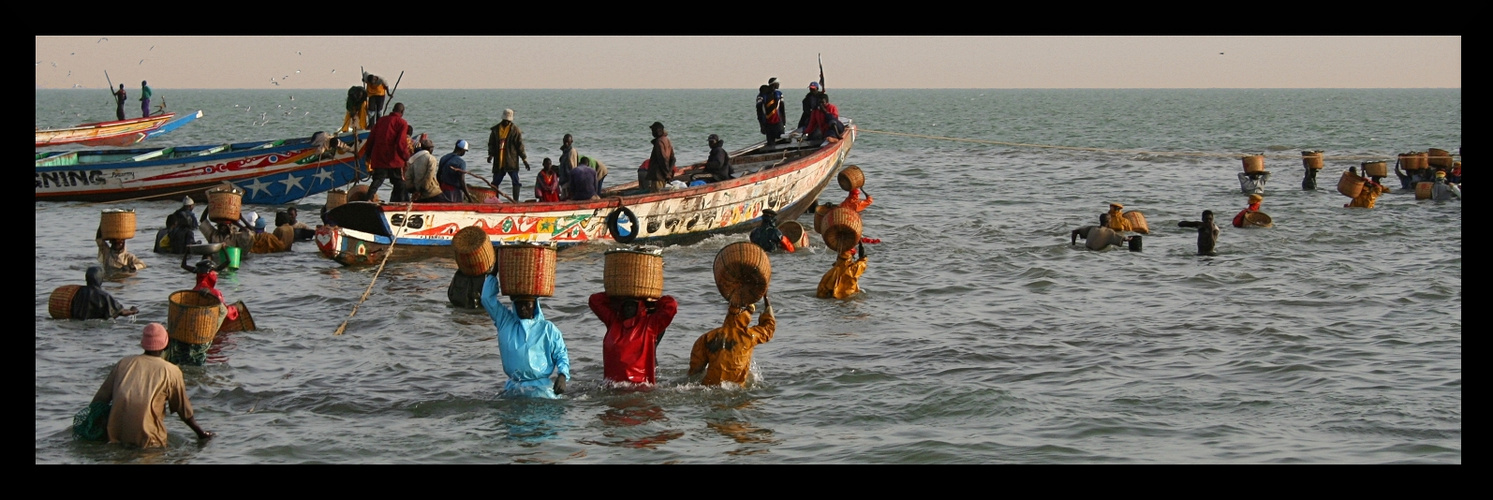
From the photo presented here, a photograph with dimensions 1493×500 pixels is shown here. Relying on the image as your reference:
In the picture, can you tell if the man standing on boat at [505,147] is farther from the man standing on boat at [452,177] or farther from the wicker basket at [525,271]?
the wicker basket at [525,271]

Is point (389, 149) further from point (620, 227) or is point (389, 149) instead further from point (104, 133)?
point (104, 133)

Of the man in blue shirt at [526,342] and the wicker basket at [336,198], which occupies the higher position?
the wicker basket at [336,198]

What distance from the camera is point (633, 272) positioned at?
945cm

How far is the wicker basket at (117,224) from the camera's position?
1561 cm

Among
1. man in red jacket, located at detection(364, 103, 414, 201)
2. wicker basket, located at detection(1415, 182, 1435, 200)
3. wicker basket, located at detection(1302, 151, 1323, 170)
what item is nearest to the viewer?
man in red jacket, located at detection(364, 103, 414, 201)

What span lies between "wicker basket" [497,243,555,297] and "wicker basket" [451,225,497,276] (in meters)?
2.07

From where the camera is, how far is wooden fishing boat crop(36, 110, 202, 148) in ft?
130

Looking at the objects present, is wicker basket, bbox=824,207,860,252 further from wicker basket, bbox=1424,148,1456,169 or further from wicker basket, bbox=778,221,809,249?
wicker basket, bbox=1424,148,1456,169

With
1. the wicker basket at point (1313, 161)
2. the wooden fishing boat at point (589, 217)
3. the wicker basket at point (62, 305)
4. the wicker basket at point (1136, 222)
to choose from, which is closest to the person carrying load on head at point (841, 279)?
the wooden fishing boat at point (589, 217)

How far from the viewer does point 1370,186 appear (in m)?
24.3

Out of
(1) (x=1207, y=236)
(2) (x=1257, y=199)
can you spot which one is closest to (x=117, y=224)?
(1) (x=1207, y=236)

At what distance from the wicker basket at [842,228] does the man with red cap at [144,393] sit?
23.5 ft

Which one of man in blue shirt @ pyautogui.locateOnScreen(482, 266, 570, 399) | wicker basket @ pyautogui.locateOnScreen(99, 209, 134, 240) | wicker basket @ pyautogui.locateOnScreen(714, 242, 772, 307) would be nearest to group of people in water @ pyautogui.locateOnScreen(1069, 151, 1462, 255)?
wicker basket @ pyautogui.locateOnScreen(714, 242, 772, 307)

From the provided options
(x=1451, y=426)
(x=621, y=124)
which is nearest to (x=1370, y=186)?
(x=1451, y=426)
